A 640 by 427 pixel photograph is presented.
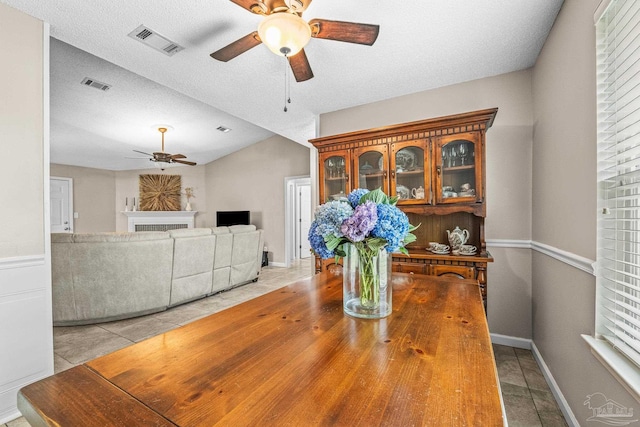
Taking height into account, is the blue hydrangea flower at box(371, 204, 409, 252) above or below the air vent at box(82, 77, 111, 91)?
Answer: below

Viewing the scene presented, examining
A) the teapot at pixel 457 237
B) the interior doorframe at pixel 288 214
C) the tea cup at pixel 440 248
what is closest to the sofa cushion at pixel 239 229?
the interior doorframe at pixel 288 214

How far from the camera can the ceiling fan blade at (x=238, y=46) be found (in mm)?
1686

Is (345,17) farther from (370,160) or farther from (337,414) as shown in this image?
(337,414)

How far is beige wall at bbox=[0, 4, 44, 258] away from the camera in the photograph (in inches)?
67.1

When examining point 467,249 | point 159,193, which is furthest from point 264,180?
point 467,249

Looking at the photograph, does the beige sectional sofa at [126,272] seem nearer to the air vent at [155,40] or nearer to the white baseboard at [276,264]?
the air vent at [155,40]

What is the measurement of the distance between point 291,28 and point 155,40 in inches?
53.1

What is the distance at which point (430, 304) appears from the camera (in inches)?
45.1

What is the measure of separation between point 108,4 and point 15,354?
2.23 metres

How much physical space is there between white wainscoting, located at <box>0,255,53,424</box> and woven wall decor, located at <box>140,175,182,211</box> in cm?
616

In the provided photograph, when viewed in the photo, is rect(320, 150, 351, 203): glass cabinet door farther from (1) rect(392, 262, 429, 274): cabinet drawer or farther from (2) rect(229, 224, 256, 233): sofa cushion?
(2) rect(229, 224, 256, 233): sofa cushion

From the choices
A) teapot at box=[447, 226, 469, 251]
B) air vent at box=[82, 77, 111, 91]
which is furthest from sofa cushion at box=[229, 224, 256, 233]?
teapot at box=[447, 226, 469, 251]

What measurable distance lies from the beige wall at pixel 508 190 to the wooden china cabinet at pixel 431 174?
0.91 feet

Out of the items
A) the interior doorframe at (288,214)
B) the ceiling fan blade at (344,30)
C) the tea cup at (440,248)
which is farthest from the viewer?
the interior doorframe at (288,214)
